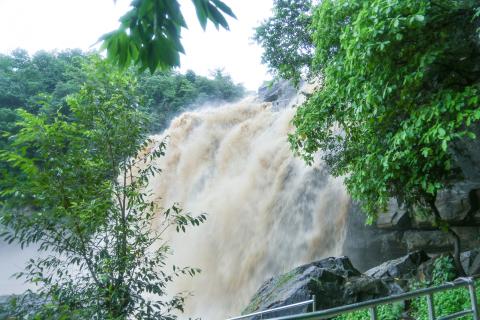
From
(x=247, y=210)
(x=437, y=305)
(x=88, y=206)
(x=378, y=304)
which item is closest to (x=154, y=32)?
(x=378, y=304)

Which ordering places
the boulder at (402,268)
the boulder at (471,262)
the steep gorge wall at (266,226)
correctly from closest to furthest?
the boulder at (471,262), the boulder at (402,268), the steep gorge wall at (266,226)

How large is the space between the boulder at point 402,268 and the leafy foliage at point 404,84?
2.66 meters

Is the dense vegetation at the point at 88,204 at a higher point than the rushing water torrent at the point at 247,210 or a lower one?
lower

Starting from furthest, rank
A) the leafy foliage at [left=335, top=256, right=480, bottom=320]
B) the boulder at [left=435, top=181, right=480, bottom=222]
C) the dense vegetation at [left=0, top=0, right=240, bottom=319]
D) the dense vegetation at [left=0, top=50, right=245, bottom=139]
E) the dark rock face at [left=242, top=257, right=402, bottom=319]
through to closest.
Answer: the dense vegetation at [left=0, top=50, right=245, bottom=139]
the boulder at [left=435, top=181, right=480, bottom=222]
the dark rock face at [left=242, top=257, right=402, bottom=319]
the leafy foliage at [left=335, top=256, right=480, bottom=320]
the dense vegetation at [left=0, top=0, right=240, bottom=319]

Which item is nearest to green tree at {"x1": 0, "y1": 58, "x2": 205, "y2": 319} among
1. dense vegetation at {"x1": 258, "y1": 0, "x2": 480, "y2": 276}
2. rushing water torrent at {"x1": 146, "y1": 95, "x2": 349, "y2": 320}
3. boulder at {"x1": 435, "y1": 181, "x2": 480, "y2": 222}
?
dense vegetation at {"x1": 258, "y1": 0, "x2": 480, "y2": 276}

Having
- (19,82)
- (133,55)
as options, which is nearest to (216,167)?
(133,55)

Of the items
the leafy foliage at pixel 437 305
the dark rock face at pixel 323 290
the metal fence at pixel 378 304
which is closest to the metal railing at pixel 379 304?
the metal fence at pixel 378 304

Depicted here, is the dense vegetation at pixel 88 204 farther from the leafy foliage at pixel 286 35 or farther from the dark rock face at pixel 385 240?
the dark rock face at pixel 385 240

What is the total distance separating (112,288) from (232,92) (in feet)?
98.9

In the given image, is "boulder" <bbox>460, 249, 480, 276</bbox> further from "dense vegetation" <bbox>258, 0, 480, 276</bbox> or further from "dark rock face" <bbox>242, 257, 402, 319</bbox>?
"dense vegetation" <bbox>258, 0, 480, 276</bbox>

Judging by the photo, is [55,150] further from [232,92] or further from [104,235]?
[232,92]

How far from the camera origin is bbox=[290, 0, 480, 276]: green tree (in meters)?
4.83

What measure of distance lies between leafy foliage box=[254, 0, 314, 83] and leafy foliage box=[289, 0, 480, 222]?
415cm

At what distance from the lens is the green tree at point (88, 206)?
143 inches
